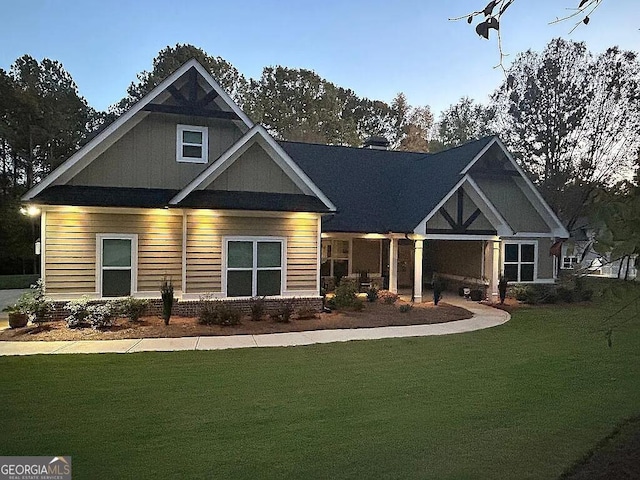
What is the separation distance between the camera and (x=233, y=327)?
483 inches

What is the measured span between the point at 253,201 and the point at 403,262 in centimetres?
973

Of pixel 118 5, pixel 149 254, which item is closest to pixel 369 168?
pixel 149 254

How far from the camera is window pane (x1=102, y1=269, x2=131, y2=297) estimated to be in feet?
44.3

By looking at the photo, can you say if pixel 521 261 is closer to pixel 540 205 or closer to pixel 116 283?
pixel 540 205

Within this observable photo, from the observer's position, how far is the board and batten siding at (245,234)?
1344 cm

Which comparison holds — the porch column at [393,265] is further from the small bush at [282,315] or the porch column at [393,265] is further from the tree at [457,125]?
the tree at [457,125]

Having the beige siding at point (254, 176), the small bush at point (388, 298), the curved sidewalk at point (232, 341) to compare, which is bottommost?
the curved sidewalk at point (232, 341)

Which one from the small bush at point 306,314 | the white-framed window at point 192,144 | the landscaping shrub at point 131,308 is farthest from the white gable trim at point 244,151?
the small bush at point 306,314

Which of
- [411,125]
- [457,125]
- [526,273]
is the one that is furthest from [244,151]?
[457,125]

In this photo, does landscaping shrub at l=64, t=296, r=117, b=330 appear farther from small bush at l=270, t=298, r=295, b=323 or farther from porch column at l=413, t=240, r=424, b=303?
porch column at l=413, t=240, r=424, b=303

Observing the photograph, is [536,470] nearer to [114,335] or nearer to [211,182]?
[114,335]

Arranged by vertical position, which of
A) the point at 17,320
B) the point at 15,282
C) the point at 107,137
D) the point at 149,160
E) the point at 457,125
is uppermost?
the point at 457,125

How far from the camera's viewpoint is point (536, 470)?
15.0ft

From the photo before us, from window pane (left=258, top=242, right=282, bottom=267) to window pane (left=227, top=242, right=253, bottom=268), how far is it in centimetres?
30
